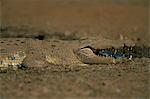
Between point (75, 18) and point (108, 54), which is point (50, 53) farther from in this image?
point (75, 18)

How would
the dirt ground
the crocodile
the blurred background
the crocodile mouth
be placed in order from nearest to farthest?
1. the dirt ground
2. the crocodile
3. the crocodile mouth
4. the blurred background

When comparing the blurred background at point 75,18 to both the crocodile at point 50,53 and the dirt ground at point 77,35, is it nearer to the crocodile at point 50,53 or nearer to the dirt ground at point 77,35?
the dirt ground at point 77,35

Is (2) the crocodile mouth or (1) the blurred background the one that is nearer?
(2) the crocodile mouth

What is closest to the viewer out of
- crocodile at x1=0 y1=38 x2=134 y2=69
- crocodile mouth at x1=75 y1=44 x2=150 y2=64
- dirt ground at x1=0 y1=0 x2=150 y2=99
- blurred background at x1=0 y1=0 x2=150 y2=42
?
dirt ground at x1=0 y1=0 x2=150 y2=99

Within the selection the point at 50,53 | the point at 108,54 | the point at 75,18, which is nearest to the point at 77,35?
the point at 108,54

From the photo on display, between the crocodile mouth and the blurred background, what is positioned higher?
the blurred background

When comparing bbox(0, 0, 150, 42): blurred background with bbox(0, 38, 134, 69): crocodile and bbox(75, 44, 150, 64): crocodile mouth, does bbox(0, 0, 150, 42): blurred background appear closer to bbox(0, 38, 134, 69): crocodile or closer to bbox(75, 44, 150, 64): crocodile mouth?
bbox(75, 44, 150, 64): crocodile mouth

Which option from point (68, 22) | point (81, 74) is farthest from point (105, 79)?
point (68, 22)

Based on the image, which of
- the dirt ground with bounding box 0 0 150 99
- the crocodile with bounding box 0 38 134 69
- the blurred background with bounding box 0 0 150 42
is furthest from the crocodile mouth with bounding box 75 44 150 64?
the blurred background with bounding box 0 0 150 42
